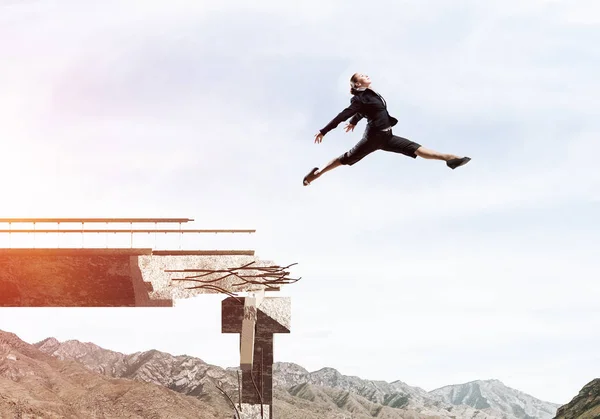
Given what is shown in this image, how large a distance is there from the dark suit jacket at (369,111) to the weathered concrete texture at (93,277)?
19.6ft

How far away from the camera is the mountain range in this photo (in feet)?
275

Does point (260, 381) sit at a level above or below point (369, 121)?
below

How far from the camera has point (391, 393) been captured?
184m

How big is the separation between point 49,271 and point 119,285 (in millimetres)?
1286

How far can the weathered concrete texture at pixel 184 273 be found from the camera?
601 inches

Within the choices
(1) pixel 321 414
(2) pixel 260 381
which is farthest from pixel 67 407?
(2) pixel 260 381

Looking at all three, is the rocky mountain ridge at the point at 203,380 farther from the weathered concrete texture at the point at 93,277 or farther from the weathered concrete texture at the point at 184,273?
the weathered concrete texture at the point at 93,277

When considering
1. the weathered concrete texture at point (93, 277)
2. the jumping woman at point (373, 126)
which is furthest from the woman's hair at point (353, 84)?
the weathered concrete texture at point (93, 277)

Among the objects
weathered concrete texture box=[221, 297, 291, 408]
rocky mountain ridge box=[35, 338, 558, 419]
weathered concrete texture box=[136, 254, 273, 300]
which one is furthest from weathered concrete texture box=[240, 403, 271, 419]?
rocky mountain ridge box=[35, 338, 558, 419]

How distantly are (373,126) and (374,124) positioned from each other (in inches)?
1.2

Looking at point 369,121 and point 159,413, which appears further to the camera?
point 159,413

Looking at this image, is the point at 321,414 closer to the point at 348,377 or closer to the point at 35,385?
the point at 35,385

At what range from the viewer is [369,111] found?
10.5 metres

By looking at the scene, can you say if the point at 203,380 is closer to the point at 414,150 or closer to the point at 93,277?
the point at 93,277
